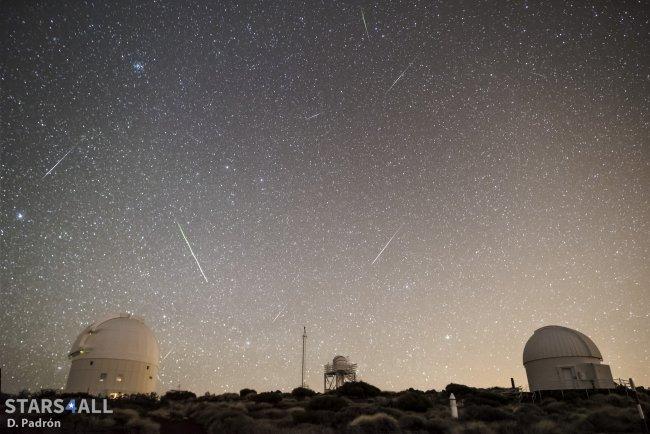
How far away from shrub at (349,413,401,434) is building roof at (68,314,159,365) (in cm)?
2739

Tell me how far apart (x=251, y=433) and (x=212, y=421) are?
406 centimetres

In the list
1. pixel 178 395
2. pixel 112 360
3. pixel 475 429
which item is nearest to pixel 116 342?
pixel 112 360

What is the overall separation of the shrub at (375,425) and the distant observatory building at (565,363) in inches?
1089

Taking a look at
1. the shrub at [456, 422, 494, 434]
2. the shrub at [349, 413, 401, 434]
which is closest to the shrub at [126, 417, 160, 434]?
the shrub at [349, 413, 401, 434]

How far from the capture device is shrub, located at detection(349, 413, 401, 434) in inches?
466

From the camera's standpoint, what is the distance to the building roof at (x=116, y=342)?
3191cm

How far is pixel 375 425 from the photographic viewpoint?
39.8 feet

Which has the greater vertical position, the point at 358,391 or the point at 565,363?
the point at 565,363

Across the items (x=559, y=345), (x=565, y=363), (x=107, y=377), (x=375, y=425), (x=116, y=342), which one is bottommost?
(x=375, y=425)

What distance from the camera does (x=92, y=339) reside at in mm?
32562

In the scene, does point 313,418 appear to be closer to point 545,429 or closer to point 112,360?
point 545,429

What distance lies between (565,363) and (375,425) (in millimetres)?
29119

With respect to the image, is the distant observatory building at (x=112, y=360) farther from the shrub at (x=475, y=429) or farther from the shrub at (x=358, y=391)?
the shrub at (x=475, y=429)

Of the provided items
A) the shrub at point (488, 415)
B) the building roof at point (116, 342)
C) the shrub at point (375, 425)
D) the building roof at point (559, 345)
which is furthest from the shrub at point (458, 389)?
the building roof at point (116, 342)
